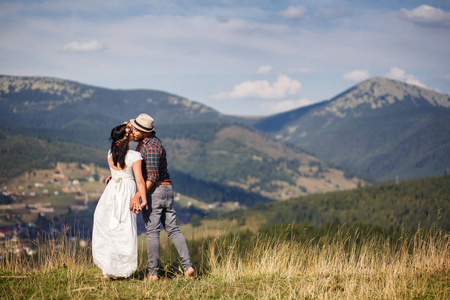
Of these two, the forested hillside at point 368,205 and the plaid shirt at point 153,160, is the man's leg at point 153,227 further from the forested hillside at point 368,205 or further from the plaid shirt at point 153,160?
the forested hillside at point 368,205

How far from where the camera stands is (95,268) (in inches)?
305

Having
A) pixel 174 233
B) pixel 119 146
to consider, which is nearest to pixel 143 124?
pixel 119 146

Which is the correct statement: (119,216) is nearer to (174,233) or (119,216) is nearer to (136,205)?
(136,205)

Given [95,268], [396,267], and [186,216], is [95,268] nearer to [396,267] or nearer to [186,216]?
[396,267]

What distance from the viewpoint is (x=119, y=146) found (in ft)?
23.6

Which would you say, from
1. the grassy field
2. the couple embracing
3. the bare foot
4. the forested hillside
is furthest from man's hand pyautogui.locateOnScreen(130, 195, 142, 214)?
the forested hillside

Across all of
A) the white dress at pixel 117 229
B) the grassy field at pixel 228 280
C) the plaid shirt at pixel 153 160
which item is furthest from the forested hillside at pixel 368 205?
the white dress at pixel 117 229

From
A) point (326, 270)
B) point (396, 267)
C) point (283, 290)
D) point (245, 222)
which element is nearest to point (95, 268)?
point (283, 290)

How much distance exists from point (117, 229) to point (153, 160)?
4.16 feet

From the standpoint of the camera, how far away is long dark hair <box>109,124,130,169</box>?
7.12 m

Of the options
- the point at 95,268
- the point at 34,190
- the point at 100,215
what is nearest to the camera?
the point at 100,215

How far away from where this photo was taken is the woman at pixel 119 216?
6992mm

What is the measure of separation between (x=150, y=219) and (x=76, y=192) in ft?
631

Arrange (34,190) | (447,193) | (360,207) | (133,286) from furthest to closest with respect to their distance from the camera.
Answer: (34,190), (360,207), (447,193), (133,286)
